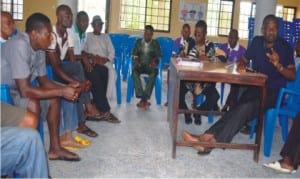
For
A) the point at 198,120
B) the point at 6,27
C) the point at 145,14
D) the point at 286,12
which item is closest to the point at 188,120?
the point at 198,120

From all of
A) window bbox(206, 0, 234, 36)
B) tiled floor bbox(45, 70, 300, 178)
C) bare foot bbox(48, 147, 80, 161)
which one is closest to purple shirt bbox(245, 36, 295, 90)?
tiled floor bbox(45, 70, 300, 178)

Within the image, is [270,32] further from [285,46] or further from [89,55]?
[89,55]

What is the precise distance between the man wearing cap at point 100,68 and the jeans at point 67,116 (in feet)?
3.42

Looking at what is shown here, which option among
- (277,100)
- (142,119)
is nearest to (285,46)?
(277,100)

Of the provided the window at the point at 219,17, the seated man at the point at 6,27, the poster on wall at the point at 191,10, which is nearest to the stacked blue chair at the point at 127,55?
the seated man at the point at 6,27

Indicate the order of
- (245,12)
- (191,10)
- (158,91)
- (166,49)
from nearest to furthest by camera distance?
(158,91) < (166,49) < (191,10) < (245,12)

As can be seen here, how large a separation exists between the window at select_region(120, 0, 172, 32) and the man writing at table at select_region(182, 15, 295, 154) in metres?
8.85

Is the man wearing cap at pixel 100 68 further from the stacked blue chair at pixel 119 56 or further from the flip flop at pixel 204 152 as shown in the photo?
the flip flop at pixel 204 152

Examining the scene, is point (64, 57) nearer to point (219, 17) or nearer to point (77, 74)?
point (77, 74)

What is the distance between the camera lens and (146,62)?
222 inches

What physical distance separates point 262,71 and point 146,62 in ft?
7.00

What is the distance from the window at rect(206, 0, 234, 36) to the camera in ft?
42.6

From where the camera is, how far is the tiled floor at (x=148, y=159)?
2.99 meters

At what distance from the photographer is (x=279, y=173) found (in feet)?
10.3
